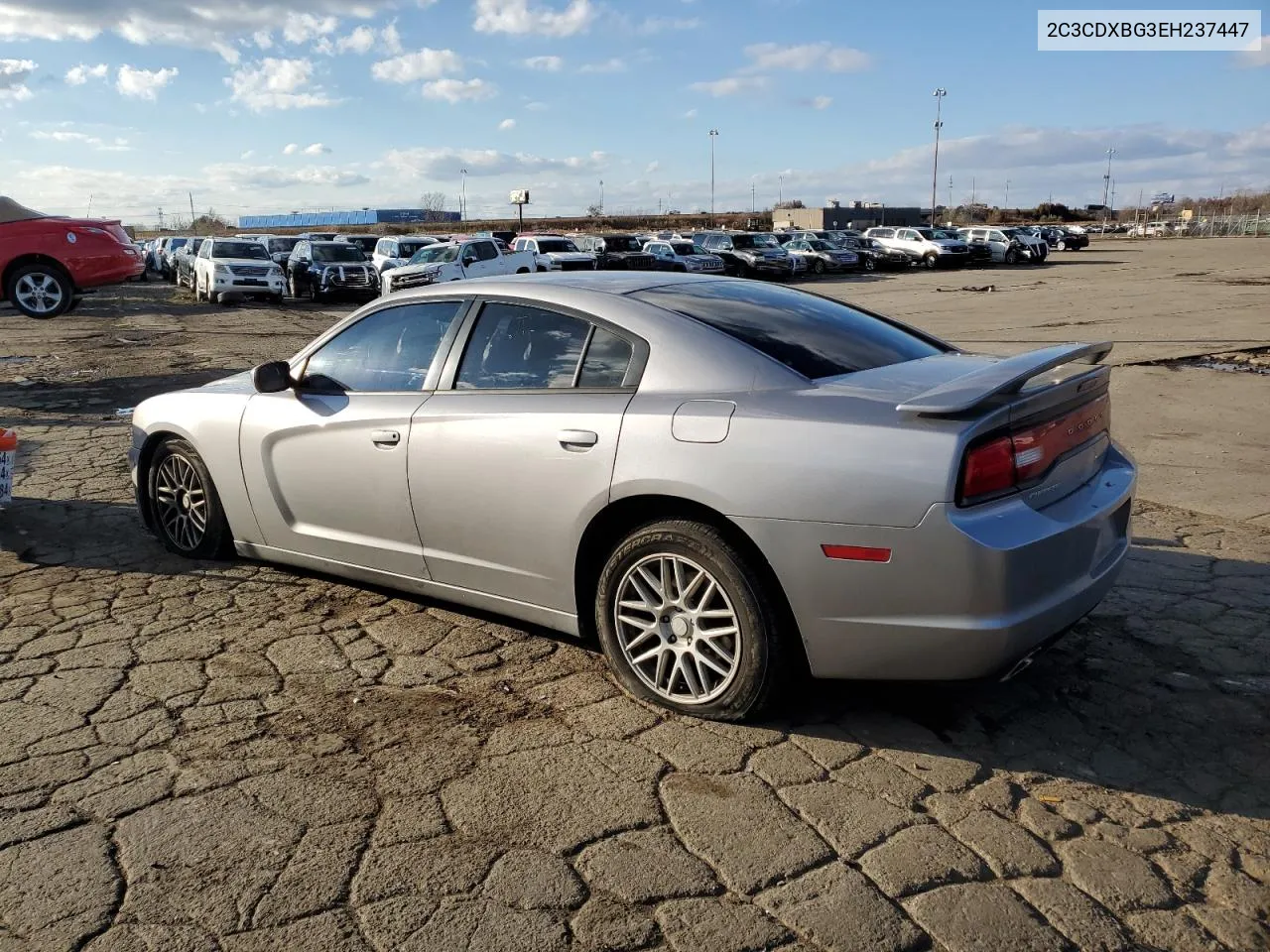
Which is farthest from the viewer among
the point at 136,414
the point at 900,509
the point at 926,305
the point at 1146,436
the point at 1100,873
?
the point at 926,305

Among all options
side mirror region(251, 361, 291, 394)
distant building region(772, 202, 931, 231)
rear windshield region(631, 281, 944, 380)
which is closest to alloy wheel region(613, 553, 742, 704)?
rear windshield region(631, 281, 944, 380)

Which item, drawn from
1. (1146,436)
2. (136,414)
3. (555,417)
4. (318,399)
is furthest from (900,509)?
(1146,436)

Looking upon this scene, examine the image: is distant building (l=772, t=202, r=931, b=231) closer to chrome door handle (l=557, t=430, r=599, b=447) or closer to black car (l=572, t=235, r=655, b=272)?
black car (l=572, t=235, r=655, b=272)

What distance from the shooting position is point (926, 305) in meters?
23.7

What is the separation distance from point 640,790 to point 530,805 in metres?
0.33

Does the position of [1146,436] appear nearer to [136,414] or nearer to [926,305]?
[136,414]

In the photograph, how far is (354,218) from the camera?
123125 mm

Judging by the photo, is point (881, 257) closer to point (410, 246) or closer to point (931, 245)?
point (931, 245)

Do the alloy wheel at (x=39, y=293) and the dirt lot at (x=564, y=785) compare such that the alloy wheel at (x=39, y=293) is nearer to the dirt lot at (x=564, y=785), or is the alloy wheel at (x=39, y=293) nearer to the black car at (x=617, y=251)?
the dirt lot at (x=564, y=785)

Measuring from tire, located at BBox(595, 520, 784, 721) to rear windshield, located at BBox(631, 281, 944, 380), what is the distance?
738mm

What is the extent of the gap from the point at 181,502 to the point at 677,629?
10.2 ft

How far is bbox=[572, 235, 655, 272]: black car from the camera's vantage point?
33031 millimetres

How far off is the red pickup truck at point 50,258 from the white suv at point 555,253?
47.0 ft

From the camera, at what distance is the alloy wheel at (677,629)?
3.57 meters
